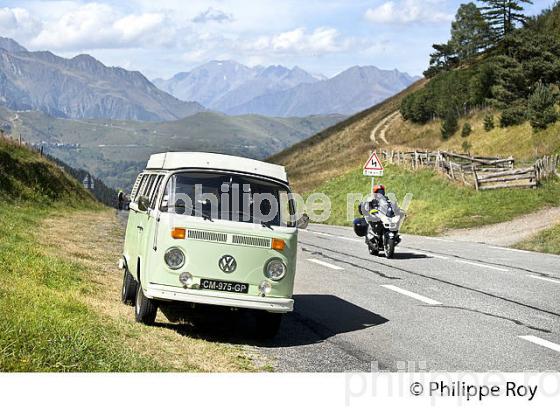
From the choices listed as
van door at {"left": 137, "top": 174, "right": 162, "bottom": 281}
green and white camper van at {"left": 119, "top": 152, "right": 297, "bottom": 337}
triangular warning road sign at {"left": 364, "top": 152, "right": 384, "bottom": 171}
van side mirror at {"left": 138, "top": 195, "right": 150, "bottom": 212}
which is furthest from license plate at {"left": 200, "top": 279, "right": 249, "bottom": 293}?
triangular warning road sign at {"left": 364, "top": 152, "right": 384, "bottom": 171}

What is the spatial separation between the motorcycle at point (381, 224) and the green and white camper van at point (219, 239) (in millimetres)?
9809

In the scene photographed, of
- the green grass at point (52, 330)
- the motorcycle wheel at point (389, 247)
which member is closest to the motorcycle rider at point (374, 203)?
the motorcycle wheel at point (389, 247)

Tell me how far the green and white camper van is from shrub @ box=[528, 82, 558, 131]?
147 feet

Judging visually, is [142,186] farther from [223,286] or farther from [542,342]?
[542,342]

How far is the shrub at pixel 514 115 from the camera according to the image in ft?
185

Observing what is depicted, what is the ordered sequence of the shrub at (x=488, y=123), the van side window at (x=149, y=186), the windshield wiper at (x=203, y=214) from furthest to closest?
1. the shrub at (x=488, y=123)
2. the van side window at (x=149, y=186)
3. the windshield wiper at (x=203, y=214)

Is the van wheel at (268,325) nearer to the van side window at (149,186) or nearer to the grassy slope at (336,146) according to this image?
the van side window at (149,186)

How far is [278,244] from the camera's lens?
914cm

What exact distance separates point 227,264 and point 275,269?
63 cm

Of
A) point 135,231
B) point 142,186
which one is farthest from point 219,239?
point 142,186

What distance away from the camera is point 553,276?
15602 mm

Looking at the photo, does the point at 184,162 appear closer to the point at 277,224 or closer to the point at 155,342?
the point at 277,224

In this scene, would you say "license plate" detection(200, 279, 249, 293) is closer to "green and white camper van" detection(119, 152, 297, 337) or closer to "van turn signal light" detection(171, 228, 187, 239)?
"green and white camper van" detection(119, 152, 297, 337)

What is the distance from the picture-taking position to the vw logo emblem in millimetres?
8945
